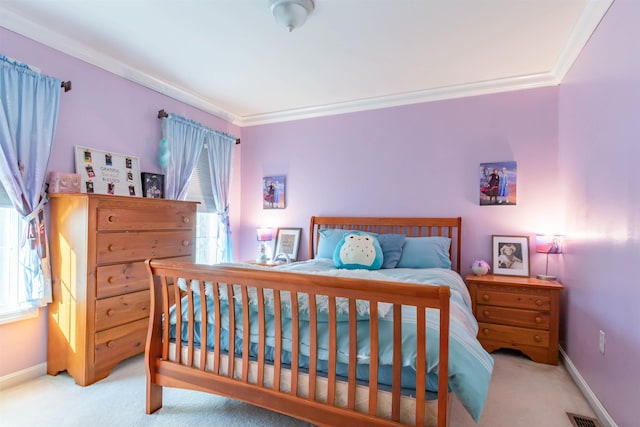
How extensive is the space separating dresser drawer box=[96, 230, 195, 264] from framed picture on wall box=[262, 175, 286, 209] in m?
1.34

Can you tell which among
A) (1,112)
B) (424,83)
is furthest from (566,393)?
(1,112)

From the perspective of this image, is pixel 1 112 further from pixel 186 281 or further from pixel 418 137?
pixel 418 137

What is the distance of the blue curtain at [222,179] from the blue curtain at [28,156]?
1.64m

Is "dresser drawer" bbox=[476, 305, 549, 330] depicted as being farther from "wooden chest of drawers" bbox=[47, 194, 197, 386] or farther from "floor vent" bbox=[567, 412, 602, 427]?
"wooden chest of drawers" bbox=[47, 194, 197, 386]

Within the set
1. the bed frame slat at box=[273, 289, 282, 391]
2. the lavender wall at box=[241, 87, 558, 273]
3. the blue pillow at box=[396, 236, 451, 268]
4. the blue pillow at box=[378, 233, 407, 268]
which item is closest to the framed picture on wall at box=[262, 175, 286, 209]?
the lavender wall at box=[241, 87, 558, 273]

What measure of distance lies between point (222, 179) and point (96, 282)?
1.97 metres

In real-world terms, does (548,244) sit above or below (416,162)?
below

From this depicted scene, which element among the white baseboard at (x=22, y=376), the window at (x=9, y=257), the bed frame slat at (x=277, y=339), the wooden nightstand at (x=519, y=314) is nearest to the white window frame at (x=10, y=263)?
the window at (x=9, y=257)

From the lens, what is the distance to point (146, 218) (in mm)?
2568

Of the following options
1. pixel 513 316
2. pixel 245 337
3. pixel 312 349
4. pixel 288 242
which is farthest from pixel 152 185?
pixel 513 316

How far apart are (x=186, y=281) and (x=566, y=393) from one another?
251 centimetres

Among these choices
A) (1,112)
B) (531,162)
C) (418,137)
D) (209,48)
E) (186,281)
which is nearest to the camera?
(186,281)

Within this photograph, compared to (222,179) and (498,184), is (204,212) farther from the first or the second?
(498,184)

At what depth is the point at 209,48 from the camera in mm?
2529
